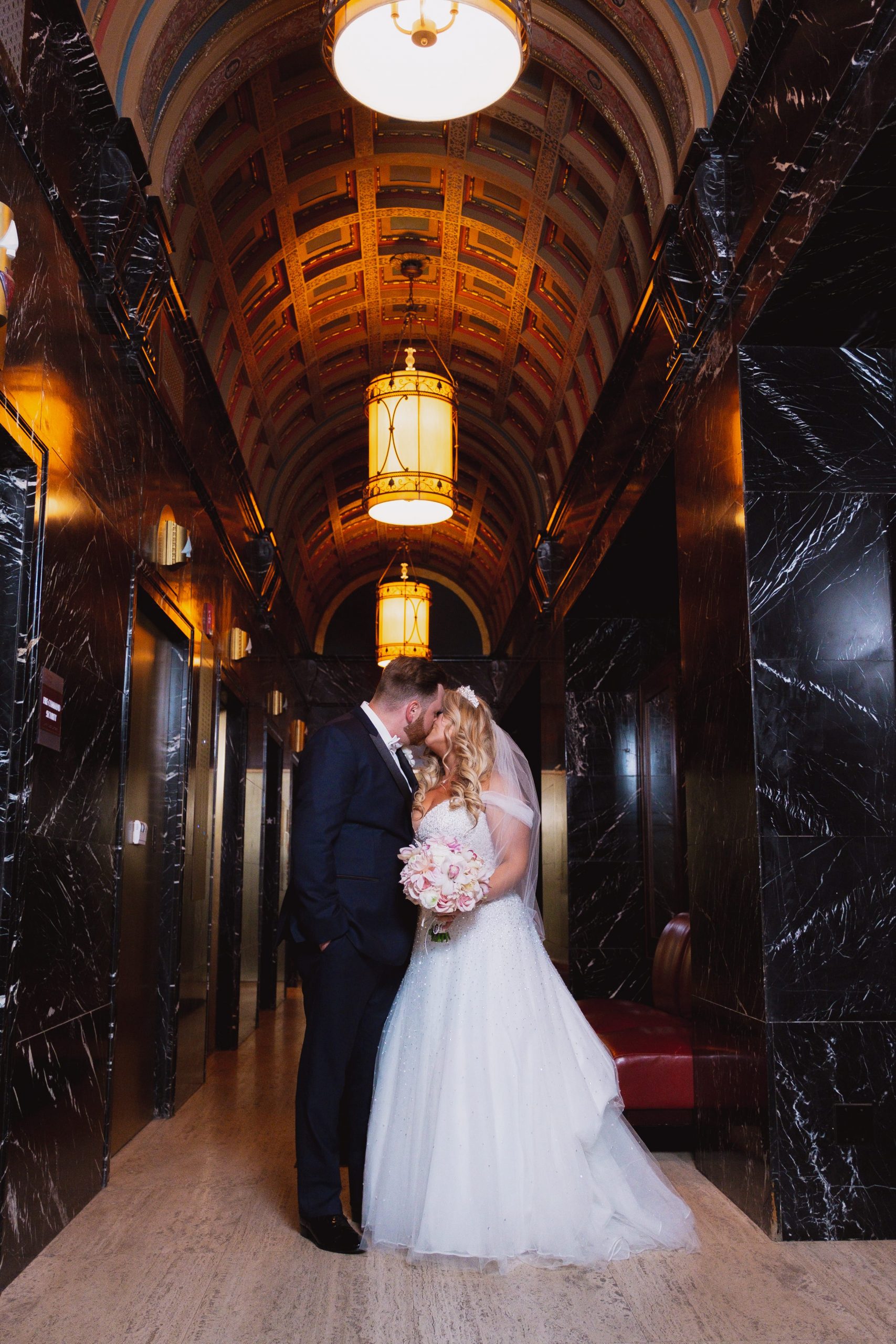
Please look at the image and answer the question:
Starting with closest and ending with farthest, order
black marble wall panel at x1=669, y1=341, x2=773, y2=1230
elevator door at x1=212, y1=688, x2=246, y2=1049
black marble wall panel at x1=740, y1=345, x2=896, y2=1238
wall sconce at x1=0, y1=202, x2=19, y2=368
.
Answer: wall sconce at x1=0, y1=202, x2=19, y2=368 → black marble wall panel at x1=740, y1=345, x2=896, y2=1238 → black marble wall panel at x1=669, y1=341, x2=773, y2=1230 → elevator door at x1=212, y1=688, x2=246, y2=1049

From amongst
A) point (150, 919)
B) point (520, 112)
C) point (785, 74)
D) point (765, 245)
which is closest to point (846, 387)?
point (765, 245)

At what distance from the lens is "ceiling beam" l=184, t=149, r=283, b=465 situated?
5945 millimetres

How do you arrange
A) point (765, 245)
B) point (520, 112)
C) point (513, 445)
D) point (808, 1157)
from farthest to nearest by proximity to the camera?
point (513, 445)
point (520, 112)
point (765, 245)
point (808, 1157)

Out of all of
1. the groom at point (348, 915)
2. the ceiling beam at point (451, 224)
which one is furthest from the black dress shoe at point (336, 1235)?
the ceiling beam at point (451, 224)

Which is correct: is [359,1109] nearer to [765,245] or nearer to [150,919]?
[150,919]

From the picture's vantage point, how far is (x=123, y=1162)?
4660 millimetres

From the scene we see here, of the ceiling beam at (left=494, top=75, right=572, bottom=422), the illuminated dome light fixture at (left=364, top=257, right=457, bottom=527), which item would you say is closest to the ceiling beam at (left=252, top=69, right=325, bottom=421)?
the illuminated dome light fixture at (left=364, top=257, right=457, bottom=527)

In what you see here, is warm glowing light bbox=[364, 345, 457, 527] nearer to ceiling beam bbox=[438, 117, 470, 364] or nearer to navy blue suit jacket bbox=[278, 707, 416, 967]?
ceiling beam bbox=[438, 117, 470, 364]

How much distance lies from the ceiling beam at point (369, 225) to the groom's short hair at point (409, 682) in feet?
10.9

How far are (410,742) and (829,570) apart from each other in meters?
1.64

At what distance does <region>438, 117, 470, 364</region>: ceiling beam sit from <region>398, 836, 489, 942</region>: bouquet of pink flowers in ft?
13.6

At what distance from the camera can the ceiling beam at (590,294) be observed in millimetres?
5902

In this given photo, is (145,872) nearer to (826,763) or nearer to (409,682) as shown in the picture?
(409,682)

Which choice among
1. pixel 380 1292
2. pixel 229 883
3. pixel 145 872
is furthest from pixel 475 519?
pixel 380 1292
